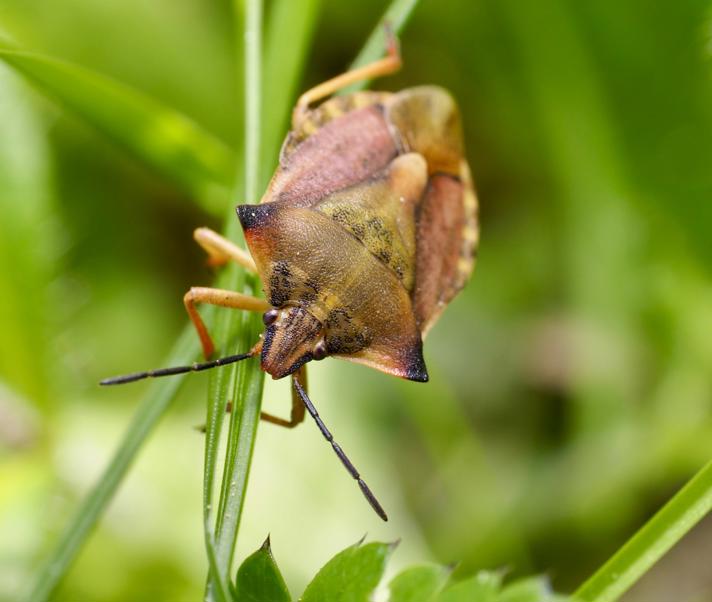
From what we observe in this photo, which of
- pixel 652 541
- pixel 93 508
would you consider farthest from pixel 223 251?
pixel 652 541

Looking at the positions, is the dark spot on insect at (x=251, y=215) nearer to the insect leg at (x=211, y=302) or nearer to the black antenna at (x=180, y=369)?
the insect leg at (x=211, y=302)

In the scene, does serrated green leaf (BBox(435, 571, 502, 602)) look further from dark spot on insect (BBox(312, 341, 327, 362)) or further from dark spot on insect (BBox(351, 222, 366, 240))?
dark spot on insect (BBox(351, 222, 366, 240))

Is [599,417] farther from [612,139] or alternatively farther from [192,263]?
[192,263]

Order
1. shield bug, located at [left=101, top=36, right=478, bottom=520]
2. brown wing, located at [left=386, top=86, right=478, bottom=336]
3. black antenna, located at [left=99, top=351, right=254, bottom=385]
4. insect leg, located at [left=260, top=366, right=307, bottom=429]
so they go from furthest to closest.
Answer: brown wing, located at [left=386, top=86, right=478, bottom=336], insect leg, located at [left=260, top=366, right=307, bottom=429], shield bug, located at [left=101, top=36, right=478, bottom=520], black antenna, located at [left=99, top=351, right=254, bottom=385]

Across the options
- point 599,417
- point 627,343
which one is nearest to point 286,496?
point 599,417

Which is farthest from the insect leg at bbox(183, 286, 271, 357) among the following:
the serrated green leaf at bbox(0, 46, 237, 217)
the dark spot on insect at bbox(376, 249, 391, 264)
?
the serrated green leaf at bbox(0, 46, 237, 217)

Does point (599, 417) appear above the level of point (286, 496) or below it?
above

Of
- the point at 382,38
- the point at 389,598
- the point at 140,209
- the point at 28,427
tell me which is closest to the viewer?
the point at 389,598
